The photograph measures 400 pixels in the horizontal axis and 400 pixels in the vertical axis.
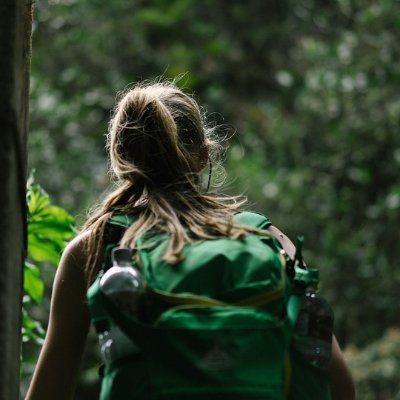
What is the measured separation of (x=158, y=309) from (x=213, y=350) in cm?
14

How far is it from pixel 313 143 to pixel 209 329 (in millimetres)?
12598

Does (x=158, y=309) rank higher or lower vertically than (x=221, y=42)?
lower

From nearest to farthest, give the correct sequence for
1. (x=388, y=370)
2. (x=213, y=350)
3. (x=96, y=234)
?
(x=213, y=350), (x=96, y=234), (x=388, y=370)

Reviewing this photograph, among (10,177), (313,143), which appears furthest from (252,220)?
(313,143)

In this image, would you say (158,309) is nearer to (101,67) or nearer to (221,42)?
(101,67)

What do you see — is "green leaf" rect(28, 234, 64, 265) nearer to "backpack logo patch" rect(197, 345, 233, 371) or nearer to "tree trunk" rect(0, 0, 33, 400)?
"tree trunk" rect(0, 0, 33, 400)

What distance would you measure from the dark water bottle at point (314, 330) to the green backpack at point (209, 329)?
5cm

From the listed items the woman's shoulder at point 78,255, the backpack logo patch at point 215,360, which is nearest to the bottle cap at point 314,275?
the backpack logo patch at point 215,360

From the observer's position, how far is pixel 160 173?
8.57ft

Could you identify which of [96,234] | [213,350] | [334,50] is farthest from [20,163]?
[334,50]

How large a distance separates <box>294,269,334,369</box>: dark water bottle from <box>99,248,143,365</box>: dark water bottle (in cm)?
37

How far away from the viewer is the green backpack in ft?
7.14

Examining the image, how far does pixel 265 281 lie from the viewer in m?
2.26

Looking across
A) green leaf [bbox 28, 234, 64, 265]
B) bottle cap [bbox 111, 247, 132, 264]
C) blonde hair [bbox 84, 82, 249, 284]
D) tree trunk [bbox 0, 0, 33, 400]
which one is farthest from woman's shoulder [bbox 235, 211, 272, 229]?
green leaf [bbox 28, 234, 64, 265]
